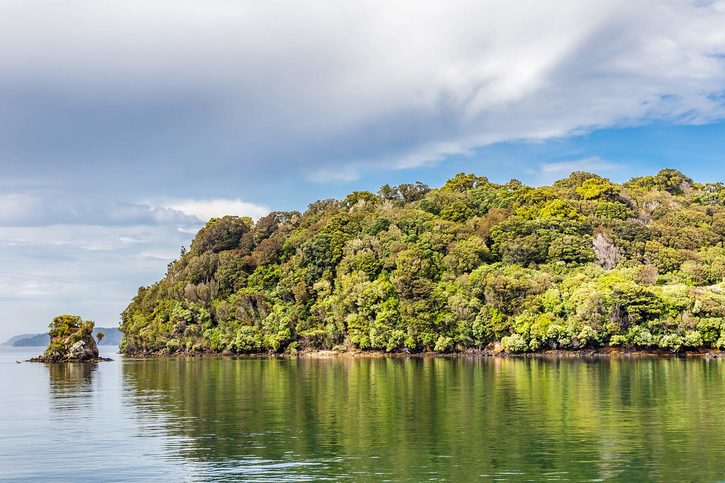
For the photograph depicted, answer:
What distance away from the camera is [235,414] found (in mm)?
50438

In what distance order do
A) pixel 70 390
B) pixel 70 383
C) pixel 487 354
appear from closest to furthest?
pixel 70 390, pixel 70 383, pixel 487 354

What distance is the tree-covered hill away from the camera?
4660 inches

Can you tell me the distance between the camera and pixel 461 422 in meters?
43.8

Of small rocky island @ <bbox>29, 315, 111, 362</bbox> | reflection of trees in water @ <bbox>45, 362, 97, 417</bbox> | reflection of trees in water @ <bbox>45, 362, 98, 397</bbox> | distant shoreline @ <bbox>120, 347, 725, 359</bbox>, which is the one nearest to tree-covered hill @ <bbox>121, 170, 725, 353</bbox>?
distant shoreline @ <bbox>120, 347, 725, 359</bbox>

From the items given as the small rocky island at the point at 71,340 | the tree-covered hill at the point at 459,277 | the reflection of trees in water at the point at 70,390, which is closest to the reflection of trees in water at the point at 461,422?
the reflection of trees in water at the point at 70,390

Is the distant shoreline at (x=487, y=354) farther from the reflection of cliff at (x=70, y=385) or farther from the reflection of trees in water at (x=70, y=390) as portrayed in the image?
the reflection of trees in water at (x=70, y=390)

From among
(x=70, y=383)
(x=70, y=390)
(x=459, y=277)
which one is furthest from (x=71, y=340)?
(x=459, y=277)

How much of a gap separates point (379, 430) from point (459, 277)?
9971 cm

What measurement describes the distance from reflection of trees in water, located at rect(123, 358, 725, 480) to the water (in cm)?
11

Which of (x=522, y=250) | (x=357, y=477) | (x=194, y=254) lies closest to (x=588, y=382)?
(x=357, y=477)

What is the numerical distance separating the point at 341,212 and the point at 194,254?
41.2 meters

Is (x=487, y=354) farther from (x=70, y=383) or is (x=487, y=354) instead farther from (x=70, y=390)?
(x=70, y=390)

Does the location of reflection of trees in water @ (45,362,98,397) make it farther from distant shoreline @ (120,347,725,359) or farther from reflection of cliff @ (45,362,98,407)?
distant shoreline @ (120,347,725,359)

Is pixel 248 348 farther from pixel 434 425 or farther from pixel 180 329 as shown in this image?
pixel 434 425
